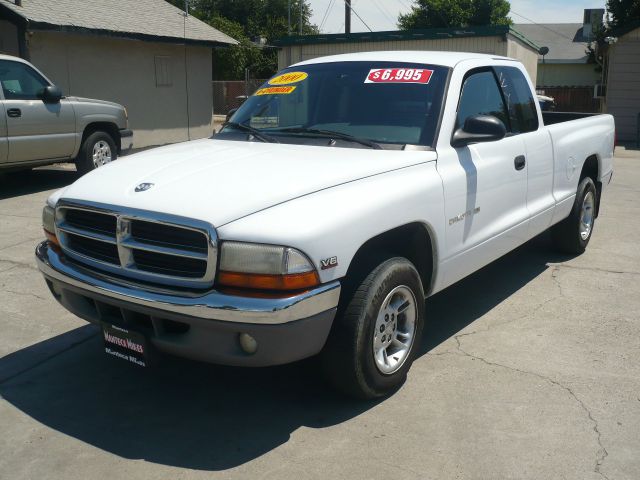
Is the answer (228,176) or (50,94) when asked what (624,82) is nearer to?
(50,94)

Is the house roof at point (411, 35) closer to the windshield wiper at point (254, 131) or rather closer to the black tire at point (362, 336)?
the windshield wiper at point (254, 131)

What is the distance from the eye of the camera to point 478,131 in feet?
14.5

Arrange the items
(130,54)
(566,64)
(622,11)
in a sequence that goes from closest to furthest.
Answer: (130,54) → (622,11) → (566,64)

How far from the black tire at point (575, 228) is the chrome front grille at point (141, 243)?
4461 mm

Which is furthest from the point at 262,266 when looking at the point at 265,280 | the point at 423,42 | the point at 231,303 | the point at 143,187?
the point at 423,42

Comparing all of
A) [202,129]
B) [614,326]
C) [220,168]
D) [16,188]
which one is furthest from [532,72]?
[220,168]

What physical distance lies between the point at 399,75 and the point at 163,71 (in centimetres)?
1403

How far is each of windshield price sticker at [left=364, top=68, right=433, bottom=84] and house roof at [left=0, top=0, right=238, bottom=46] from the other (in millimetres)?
10692

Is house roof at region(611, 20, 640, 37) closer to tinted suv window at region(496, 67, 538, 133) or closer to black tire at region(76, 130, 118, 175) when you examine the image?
black tire at region(76, 130, 118, 175)

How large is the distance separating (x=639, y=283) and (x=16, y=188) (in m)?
8.86

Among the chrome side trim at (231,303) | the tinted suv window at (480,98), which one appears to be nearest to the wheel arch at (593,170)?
the tinted suv window at (480,98)

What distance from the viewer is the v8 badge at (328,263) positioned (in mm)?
3342

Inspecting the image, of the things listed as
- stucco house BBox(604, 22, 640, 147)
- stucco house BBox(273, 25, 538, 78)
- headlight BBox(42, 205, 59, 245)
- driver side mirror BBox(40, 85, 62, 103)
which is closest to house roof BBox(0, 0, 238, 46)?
stucco house BBox(273, 25, 538, 78)

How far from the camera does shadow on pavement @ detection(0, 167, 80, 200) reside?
34.9 ft
